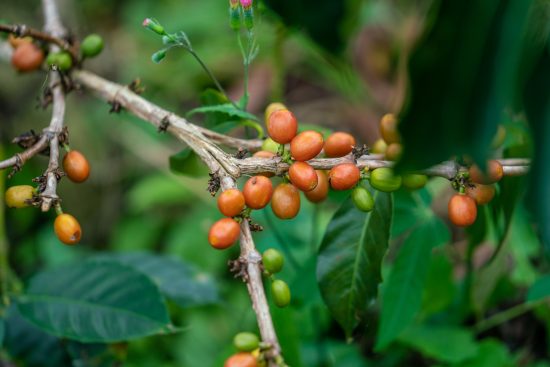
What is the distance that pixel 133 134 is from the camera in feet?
8.90

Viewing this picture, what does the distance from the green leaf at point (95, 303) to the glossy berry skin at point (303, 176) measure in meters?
0.46

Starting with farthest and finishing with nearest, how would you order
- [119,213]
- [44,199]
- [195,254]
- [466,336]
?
[119,213], [195,254], [466,336], [44,199]

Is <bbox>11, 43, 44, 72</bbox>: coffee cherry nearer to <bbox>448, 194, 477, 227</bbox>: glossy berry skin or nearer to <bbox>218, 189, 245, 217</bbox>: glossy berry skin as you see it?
<bbox>218, 189, 245, 217</bbox>: glossy berry skin

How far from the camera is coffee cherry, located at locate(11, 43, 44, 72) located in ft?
3.94

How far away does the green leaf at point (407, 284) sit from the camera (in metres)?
1.18

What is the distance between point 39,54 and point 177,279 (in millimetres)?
629

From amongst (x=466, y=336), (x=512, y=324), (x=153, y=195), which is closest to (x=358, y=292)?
(x=466, y=336)

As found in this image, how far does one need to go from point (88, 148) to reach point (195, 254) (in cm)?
84

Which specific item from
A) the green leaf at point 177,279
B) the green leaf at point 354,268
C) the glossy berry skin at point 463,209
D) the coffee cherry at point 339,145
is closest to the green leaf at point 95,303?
the green leaf at point 177,279

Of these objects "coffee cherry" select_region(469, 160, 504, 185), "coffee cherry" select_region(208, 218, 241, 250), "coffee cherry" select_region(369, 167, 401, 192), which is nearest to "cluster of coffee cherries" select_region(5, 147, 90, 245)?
"coffee cherry" select_region(208, 218, 241, 250)

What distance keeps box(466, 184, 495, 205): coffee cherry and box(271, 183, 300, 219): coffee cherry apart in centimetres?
25

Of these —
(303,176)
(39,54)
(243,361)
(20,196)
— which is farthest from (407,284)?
(39,54)

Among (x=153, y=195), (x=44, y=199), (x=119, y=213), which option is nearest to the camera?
(x=44, y=199)

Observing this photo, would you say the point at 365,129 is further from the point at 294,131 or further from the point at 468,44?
the point at 468,44
